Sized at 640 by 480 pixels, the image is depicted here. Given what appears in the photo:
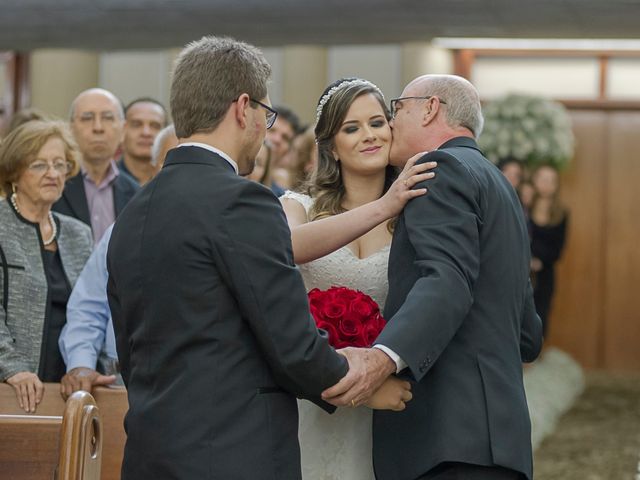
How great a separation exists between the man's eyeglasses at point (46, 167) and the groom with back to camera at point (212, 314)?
71.3 inches

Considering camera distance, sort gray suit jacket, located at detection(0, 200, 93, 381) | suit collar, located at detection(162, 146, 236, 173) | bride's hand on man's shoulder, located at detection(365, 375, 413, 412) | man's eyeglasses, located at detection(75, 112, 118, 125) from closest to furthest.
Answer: suit collar, located at detection(162, 146, 236, 173)
bride's hand on man's shoulder, located at detection(365, 375, 413, 412)
gray suit jacket, located at detection(0, 200, 93, 381)
man's eyeglasses, located at detection(75, 112, 118, 125)

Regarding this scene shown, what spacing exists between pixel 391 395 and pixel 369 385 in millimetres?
108

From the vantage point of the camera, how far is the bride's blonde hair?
157 inches

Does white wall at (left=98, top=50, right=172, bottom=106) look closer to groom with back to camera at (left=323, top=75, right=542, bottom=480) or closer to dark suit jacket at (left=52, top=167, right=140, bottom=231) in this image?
dark suit jacket at (left=52, top=167, right=140, bottom=231)

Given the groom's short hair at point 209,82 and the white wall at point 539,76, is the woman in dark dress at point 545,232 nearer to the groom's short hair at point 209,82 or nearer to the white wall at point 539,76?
the white wall at point 539,76

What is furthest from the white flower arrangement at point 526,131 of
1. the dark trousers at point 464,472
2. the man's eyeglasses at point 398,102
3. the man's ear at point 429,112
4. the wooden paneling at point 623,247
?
the dark trousers at point 464,472

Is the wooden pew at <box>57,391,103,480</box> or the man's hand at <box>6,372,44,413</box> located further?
the man's hand at <box>6,372,44,413</box>

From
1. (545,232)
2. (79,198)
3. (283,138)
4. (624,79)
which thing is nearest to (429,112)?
(79,198)

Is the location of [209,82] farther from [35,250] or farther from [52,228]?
[52,228]

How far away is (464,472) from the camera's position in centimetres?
327

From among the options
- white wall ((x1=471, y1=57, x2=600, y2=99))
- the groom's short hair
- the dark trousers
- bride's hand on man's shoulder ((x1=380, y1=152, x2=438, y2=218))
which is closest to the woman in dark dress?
white wall ((x1=471, y1=57, x2=600, y2=99))

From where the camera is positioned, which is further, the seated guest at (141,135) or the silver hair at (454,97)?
the seated guest at (141,135)

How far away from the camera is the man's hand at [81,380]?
413 cm

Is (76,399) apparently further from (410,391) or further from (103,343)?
(103,343)
